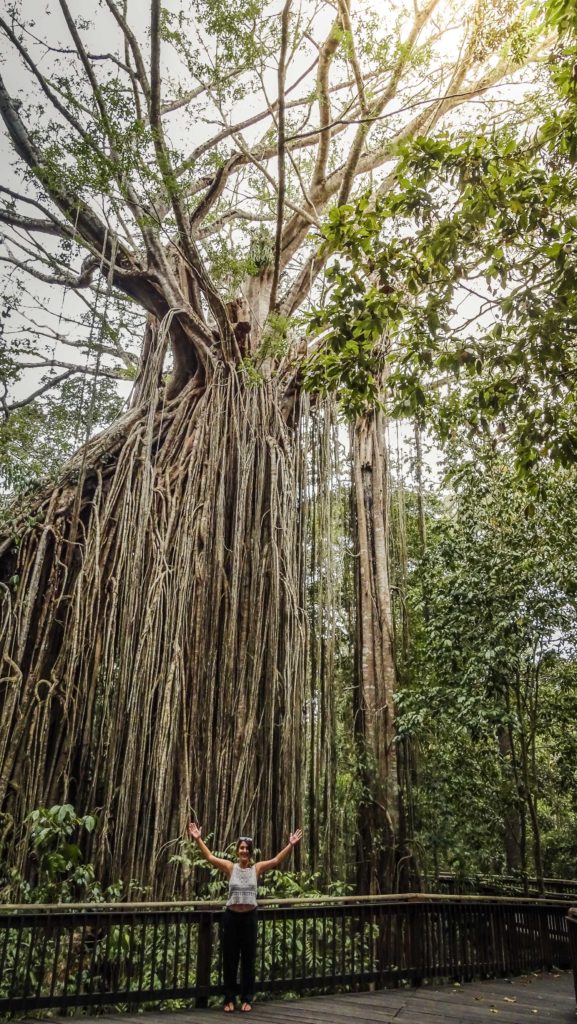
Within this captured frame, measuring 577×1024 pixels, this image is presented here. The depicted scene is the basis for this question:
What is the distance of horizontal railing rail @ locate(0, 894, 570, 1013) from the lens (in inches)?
118

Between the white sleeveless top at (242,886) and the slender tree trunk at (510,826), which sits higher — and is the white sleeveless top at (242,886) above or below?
below

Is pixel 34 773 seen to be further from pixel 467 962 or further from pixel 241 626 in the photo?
pixel 467 962

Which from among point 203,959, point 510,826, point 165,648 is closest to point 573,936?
point 203,959

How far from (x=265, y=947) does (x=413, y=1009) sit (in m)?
0.80

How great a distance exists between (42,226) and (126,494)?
290 centimetres

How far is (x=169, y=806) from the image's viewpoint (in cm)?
455

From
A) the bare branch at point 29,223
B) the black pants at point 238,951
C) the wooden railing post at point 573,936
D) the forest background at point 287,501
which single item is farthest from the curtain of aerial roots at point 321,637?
the bare branch at point 29,223

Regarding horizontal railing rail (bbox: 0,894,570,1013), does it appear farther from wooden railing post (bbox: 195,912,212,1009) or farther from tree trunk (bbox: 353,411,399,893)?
tree trunk (bbox: 353,411,399,893)

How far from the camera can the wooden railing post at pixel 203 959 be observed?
3220 mm

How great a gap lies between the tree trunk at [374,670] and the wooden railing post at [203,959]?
10.6 feet

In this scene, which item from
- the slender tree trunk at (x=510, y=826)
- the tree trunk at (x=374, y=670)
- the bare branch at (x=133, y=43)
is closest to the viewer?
the bare branch at (x=133, y=43)

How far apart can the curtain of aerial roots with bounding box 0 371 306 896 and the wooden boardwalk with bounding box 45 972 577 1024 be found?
4.29ft

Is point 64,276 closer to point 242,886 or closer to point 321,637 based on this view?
point 321,637

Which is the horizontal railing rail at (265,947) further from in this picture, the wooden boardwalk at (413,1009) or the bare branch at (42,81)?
the bare branch at (42,81)
